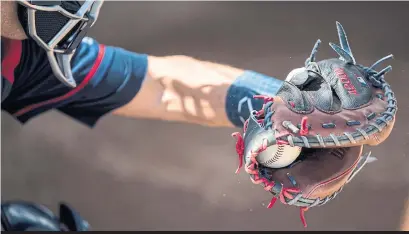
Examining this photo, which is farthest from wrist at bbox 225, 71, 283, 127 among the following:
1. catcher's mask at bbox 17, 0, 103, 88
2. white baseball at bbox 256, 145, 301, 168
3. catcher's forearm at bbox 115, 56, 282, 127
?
catcher's mask at bbox 17, 0, 103, 88

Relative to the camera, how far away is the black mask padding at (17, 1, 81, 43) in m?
0.89

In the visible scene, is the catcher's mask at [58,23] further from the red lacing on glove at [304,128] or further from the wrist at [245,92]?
the red lacing on glove at [304,128]

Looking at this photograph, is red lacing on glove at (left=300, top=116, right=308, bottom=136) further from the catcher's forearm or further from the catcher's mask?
the catcher's mask

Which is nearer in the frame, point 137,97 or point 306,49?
point 306,49

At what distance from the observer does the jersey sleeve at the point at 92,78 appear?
1.03 meters

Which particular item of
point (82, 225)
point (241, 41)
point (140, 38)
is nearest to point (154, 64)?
point (140, 38)

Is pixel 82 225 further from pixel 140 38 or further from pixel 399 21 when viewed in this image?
pixel 399 21

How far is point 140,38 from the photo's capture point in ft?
3.42

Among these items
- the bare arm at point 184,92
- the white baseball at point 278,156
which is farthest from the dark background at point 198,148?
the white baseball at point 278,156

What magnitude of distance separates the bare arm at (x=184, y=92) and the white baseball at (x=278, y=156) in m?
0.17

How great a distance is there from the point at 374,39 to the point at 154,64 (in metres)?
0.42

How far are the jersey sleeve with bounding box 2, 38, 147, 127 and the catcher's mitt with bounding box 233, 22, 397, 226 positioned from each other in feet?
1.04

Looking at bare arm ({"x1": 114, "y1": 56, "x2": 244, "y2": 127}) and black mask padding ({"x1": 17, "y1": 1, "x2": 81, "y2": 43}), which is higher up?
black mask padding ({"x1": 17, "y1": 1, "x2": 81, "y2": 43})

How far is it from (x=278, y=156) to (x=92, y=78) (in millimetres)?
442
